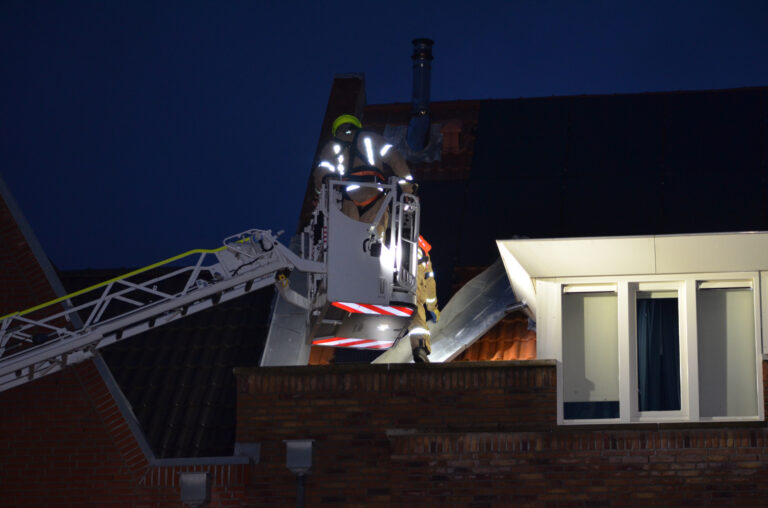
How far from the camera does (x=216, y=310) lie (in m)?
19.4

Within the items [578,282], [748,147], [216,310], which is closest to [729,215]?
[748,147]

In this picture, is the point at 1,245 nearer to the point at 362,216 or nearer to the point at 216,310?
the point at 216,310

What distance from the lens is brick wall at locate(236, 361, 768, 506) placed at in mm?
15219

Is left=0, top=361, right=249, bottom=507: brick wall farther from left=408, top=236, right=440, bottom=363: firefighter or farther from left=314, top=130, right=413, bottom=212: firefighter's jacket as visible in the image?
left=314, top=130, right=413, bottom=212: firefighter's jacket

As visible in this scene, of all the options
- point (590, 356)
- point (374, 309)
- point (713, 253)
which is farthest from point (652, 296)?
point (374, 309)

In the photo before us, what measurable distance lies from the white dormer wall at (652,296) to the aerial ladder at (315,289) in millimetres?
1467

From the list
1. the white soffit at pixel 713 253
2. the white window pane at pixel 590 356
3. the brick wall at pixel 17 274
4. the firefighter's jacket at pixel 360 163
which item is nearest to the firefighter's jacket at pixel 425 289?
the firefighter's jacket at pixel 360 163

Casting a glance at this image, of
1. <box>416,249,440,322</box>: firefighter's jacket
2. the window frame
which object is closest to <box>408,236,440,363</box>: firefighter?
<box>416,249,440,322</box>: firefighter's jacket

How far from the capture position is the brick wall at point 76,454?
54.4 ft

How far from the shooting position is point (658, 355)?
16.2 m

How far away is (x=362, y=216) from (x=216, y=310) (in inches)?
135

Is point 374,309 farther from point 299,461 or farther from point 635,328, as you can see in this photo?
point 635,328

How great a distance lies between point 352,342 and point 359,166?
2.24m

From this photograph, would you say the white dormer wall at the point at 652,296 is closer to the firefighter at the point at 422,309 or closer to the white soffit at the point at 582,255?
the white soffit at the point at 582,255
